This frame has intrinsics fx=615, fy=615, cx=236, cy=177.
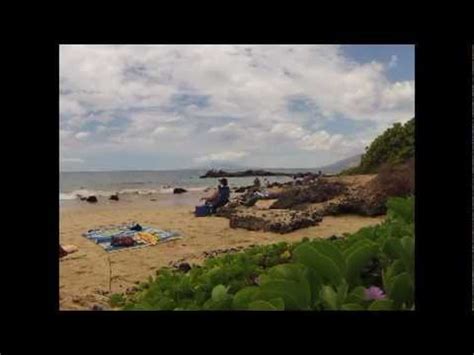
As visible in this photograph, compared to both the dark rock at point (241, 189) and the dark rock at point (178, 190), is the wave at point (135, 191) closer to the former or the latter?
the dark rock at point (178, 190)

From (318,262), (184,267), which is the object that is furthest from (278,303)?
(184,267)

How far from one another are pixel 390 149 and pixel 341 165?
241 millimetres

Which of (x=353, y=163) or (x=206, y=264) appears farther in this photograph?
(x=353, y=163)

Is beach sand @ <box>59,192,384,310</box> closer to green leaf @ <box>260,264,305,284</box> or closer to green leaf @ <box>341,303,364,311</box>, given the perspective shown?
green leaf @ <box>341,303,364,311</box>

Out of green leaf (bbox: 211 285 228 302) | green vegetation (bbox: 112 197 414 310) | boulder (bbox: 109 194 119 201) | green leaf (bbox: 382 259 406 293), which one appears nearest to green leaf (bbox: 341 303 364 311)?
green vegetation (bbox: 112 197 414 310)

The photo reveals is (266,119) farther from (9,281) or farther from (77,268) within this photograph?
(9,281)

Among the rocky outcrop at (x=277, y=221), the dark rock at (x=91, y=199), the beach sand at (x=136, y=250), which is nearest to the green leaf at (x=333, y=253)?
the beach sand at (x=136, y=250)

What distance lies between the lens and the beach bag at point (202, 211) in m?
2.94

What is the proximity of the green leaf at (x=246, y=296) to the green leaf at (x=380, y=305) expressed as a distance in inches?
14.6

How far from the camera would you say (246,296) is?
1.99 meters
